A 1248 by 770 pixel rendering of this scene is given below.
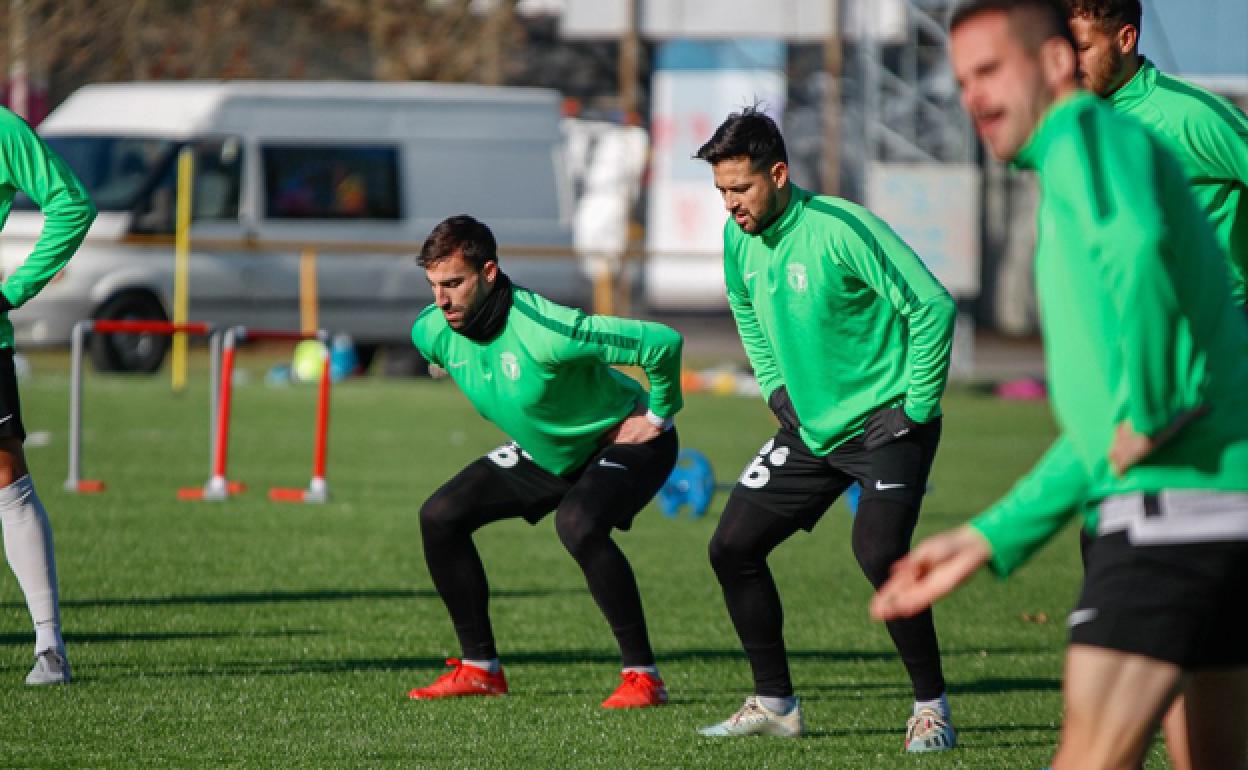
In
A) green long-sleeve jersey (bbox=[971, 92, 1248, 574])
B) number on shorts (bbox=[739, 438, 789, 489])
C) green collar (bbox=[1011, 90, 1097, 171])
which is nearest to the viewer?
green long-sleeve jersey (bbox=[971, 92, 1248, 574])

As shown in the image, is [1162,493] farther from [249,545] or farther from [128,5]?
[128,5]

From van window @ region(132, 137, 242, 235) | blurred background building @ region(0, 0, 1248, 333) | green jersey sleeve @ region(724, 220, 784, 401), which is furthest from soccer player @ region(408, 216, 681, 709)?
van window @ region(132, 137, 242, 235)

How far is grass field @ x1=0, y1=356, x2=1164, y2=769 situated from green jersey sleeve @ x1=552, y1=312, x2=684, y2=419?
122cm

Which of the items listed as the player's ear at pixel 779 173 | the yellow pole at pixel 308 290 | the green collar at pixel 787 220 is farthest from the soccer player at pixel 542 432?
the yellow pole at pixel 308 290

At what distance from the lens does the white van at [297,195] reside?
806 inches

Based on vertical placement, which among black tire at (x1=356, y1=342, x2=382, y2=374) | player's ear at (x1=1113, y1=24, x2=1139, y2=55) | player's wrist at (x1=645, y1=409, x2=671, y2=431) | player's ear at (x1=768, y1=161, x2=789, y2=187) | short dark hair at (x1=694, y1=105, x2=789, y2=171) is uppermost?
player's ear at (x1=1113, y1=24, x2=1139, y2=55)

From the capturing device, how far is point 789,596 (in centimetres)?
969

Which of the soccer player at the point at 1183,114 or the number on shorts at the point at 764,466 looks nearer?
the soccer player at the point at 1183,114

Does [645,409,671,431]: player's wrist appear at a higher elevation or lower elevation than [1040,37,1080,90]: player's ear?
lower

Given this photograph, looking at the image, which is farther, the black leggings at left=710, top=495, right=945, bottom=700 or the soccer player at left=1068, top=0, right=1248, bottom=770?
the black leggings at left=710, top=495, right=945, bottom=700

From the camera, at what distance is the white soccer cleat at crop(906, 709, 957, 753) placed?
239 inches

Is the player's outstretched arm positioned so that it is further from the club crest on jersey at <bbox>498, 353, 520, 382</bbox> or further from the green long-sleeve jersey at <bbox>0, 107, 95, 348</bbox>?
the green long-sleeve jersey at <bbox>0, 107, 95, 348</bbox>

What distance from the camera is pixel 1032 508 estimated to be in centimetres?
347

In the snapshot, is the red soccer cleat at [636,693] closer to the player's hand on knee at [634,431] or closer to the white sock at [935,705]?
the player's hand on knee at [634,431]
